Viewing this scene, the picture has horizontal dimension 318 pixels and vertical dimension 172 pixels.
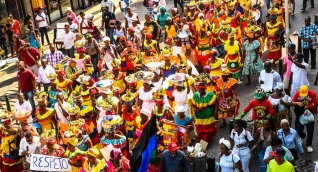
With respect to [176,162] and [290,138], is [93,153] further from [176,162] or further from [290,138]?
[290,138]

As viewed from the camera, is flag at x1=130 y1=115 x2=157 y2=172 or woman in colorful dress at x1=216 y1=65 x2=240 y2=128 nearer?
flag at x1=130 y1=115 x2=157 y2=172

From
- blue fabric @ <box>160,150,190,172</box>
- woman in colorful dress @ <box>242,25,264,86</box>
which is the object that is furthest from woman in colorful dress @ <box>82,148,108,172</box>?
woman in colorful dress @ <box>242,25,264,86</box>

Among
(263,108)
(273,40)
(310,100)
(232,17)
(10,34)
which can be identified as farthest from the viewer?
(10,34)

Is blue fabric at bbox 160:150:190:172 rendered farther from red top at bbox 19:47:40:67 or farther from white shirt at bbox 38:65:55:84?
red top at bbox 19:47:40:67

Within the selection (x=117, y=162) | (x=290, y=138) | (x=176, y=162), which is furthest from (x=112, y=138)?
(x=290, y=138)

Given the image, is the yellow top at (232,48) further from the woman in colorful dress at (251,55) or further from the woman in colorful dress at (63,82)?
the woman in colorful dress at (63,82)

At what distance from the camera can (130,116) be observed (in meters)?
12.5

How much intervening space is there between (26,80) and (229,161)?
715 cm

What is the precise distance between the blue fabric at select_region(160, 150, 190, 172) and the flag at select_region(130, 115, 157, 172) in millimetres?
673

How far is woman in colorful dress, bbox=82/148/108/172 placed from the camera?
34.0 ft

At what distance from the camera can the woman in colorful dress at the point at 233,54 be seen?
52.3 feet

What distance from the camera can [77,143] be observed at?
1130 cm

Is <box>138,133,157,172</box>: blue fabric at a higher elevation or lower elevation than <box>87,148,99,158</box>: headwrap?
lower

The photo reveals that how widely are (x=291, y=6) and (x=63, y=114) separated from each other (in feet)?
39.6
